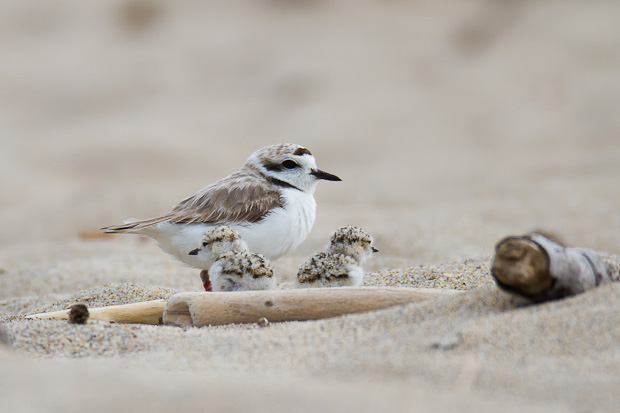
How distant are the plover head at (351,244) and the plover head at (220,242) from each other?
1.73ft

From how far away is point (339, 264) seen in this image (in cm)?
388

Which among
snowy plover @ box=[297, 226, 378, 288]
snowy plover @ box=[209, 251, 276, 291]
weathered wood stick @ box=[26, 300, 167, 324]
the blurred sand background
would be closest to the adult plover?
snowy plover @ box=[209, 251, 276, 291]

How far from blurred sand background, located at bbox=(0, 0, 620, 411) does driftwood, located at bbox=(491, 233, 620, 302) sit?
9 cm

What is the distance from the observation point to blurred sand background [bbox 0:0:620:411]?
2217mm

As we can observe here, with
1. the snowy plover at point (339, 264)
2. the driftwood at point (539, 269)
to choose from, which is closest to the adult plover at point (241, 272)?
the snowy plover at point (339, 264)

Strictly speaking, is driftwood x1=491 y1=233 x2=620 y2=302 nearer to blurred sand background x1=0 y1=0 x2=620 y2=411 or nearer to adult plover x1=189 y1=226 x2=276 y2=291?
blurred sand background x1=0 y1=0 x2=620 y2=411

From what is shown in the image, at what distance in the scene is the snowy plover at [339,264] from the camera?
12.6ft

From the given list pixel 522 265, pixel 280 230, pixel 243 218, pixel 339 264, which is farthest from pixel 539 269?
pixel 243 218

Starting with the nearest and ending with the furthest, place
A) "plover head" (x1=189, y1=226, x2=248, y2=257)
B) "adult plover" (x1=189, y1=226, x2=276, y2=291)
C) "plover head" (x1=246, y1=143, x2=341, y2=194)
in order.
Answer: "adult plover" (x1=189, y1=226, x2=276, y2=291) < "plover head" (x1=189, y1=226, x2=248, y2=257) < "plover head" (x1=246, y1=143, x2=341, y2=194)

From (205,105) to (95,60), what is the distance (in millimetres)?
2882

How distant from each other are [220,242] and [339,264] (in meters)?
0.68

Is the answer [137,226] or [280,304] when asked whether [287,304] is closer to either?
[280,304]

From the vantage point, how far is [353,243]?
4090 mm

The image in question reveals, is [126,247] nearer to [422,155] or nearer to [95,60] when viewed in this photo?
[422,155]
